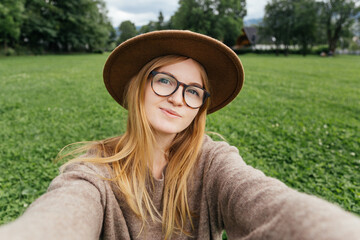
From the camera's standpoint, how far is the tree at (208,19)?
2003 inches

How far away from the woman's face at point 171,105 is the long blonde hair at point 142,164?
0.04 metres

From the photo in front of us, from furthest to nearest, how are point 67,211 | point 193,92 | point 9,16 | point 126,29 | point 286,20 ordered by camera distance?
point 286,20 < point 9,16 < point 126,29 < point 193,92 < point 67,211

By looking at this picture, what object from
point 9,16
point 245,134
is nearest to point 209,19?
point 9,16

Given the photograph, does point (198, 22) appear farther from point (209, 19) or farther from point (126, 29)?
point (126, 29)

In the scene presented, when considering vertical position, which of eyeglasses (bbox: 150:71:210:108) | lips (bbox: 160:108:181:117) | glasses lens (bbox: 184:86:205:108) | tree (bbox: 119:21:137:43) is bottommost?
lips (bbox: 160:108:181:117)

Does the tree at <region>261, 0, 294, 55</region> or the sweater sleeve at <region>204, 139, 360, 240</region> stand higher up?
the tree at <region>261, 0, 294, 55</region>

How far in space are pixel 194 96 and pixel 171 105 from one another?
206 mm

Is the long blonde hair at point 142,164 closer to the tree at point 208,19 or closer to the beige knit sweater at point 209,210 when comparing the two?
the beige knit sweater at point 209,210

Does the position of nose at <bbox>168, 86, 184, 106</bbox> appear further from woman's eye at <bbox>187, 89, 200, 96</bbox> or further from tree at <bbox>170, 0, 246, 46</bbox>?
tree at <bbox>170, 0, 246, 46</bbox>

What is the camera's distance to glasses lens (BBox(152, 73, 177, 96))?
61.1 inches

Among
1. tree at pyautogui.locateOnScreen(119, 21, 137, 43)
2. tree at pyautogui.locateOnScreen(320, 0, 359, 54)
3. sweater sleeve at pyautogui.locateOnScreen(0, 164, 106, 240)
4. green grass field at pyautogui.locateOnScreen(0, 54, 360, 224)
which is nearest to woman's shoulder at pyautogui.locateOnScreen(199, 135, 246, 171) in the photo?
sweater sleeve at pyautogui.locateOnScreen(0, 164, 106, 240)

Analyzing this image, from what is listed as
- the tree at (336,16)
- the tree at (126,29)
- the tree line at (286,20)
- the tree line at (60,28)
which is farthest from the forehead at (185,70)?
the tree at (336,16)

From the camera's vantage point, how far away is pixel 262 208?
1001 mm

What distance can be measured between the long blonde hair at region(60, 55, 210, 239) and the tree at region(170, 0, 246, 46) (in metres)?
51.7
